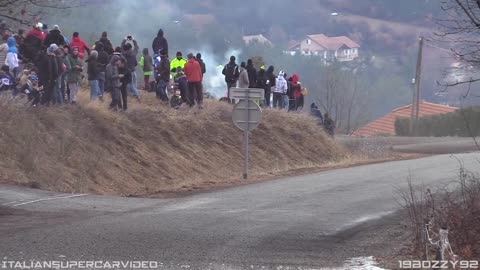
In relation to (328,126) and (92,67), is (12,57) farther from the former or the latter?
(328,126)

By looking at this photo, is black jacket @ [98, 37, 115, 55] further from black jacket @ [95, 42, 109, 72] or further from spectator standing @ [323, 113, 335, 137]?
spectator standing @ [323, 113, 335, 137]

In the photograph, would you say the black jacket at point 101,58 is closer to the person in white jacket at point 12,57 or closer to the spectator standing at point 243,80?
the person in white jacket at point 12,57

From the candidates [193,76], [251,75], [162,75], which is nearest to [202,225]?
[193,76]

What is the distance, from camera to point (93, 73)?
79.3 feet

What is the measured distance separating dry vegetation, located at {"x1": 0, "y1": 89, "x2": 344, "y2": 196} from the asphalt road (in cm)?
289

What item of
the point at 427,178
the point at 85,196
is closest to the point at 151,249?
the point at 85,196

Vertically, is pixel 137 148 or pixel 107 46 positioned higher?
pixel 107 46

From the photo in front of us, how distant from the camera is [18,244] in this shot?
10.7 m

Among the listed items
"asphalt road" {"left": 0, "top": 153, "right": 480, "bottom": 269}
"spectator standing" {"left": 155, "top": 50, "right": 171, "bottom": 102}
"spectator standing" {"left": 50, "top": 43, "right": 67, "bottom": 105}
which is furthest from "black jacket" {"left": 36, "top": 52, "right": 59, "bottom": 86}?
"spectator standing" {"left": 155, "top": 50, "right": 171, "bottom": 102}

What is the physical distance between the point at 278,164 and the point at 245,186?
9.81 meters

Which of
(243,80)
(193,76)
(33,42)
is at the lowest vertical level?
(243,80)

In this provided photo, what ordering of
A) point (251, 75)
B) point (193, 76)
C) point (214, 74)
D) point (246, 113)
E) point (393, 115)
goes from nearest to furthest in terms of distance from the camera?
point (246, 113) → point (193, 76) → point (251, 75) → point (214, 74) → point (393, 115)

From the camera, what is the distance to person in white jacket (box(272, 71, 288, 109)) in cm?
3422

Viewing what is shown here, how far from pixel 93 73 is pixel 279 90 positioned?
11658 millimetres
